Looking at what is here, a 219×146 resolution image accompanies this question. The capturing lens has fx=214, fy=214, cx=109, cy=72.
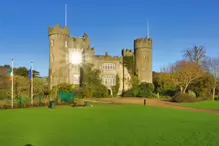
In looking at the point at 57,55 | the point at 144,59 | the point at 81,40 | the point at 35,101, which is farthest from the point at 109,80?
the point at 35,101

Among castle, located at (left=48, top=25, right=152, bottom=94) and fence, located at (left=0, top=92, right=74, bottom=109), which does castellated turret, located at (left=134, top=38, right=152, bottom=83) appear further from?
fence, located at (left=0, top=92, right=74, bottom=109)

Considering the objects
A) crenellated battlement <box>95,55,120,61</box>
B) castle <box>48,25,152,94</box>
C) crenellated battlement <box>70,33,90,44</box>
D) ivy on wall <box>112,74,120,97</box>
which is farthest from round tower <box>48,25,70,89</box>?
ivy on wall <box>112,74,120,97</box>

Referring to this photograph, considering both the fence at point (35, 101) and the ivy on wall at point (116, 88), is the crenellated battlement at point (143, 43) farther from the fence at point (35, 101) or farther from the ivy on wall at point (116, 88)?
the fence at point (35, 101)

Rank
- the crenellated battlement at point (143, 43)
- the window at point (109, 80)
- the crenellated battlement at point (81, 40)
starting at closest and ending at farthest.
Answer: the window at point (109, 80) < the crenellated battlement at point (81, 40) < the crenellated battlement at point (143, 43)

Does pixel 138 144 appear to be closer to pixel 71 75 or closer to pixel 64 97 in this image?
pixel 64 97

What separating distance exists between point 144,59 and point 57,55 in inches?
746

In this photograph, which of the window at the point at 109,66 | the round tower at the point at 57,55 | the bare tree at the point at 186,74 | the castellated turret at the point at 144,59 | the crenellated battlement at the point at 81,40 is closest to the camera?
the bare tree at the point at 186,74

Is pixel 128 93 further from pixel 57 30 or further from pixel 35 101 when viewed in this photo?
pixel 35 101

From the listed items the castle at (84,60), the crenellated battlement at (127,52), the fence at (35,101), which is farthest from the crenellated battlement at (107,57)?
the fence at (35,101)

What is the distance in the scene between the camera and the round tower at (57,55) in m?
43.5

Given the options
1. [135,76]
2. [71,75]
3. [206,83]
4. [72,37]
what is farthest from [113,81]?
[206,83]

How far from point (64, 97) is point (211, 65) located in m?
31.2

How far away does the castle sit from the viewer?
43906 millimetres

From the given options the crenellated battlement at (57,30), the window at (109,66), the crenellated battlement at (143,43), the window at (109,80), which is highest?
the crenellated battlement at (57,30)
